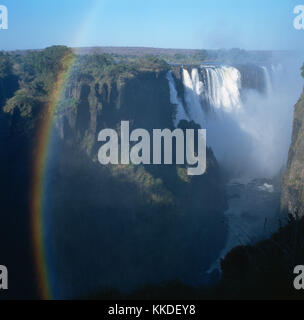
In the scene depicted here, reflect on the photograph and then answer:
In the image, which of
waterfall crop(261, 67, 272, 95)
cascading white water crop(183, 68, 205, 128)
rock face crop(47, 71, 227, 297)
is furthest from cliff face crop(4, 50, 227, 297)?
waterfall crop(261, 67, 272, 95)

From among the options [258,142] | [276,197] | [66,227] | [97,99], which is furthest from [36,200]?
[258,142]

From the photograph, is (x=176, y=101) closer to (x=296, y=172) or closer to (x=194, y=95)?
(x=194, y=95)

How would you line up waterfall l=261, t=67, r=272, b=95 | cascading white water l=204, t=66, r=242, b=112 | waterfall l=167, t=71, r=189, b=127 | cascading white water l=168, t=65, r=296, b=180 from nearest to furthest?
waterfall l=167, t=71, r=189, b=127 < cascading white water l=168, t=65, r=296, b=180 < cascading white water l=204, t=66, r=242, b=112 < waterfall l=261, t=67, r=272, b=95

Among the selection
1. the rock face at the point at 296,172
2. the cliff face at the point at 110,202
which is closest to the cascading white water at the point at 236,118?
the cliff face at the point at 110,202

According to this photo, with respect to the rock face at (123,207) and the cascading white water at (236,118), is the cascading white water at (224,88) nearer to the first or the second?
the cascading white water at (236,118)

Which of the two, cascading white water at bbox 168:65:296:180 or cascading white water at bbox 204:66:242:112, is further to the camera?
cascading white water at bbox 204:66:242:112

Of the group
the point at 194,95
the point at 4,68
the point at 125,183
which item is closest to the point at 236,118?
the point at 194,95

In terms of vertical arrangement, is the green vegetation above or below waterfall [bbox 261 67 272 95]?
Answer: below

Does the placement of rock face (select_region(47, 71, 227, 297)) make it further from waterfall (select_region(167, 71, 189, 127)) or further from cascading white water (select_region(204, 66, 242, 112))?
cascading white water (select_region(204, 66, 242, 112))
